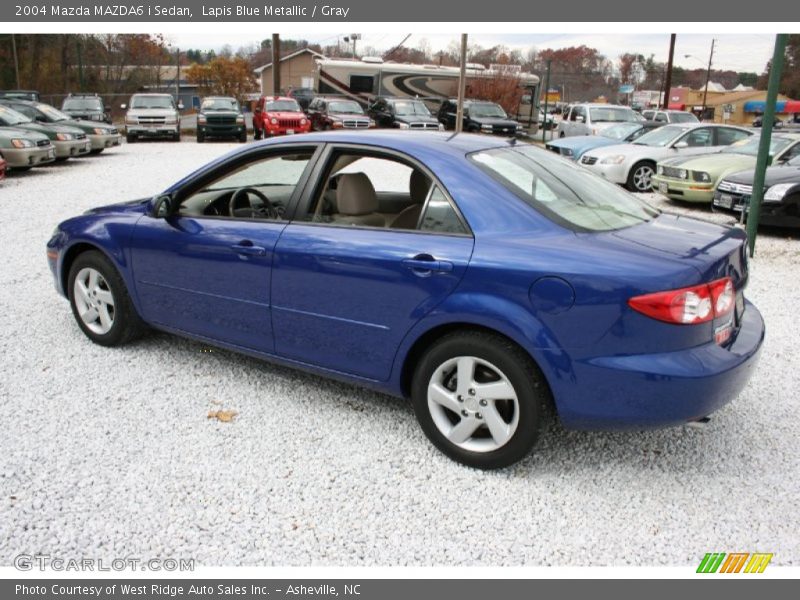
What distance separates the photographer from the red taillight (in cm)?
272

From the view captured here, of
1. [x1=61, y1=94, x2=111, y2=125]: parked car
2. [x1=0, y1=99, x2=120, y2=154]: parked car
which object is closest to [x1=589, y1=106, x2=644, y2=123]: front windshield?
[x1=0, y1=99, x2=120, y2=154]: parked car

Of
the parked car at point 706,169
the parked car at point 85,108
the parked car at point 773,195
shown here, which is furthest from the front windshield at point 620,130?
the parked car at point 85,108

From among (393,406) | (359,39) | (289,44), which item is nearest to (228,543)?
(393,406)

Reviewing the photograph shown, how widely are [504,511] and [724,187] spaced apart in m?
8.76

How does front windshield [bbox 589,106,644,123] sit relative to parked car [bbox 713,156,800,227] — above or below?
above

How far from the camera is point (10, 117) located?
16.1 metres

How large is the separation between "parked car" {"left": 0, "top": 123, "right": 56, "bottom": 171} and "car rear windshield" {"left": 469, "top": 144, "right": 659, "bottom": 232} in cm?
1349

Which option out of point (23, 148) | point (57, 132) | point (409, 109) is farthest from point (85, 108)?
point (409, 109)

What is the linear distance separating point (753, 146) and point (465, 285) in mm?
11525

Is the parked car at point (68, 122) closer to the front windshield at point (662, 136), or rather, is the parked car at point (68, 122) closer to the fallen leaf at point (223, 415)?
the front windshield at point (662, 136)

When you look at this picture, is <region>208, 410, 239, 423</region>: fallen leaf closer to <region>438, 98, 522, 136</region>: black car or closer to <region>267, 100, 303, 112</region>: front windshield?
<region>438, 98, 522, 136</region>: black car

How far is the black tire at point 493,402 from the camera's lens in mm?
2977

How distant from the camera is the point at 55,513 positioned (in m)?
2.89

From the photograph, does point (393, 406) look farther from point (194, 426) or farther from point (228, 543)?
point (228, 543)
